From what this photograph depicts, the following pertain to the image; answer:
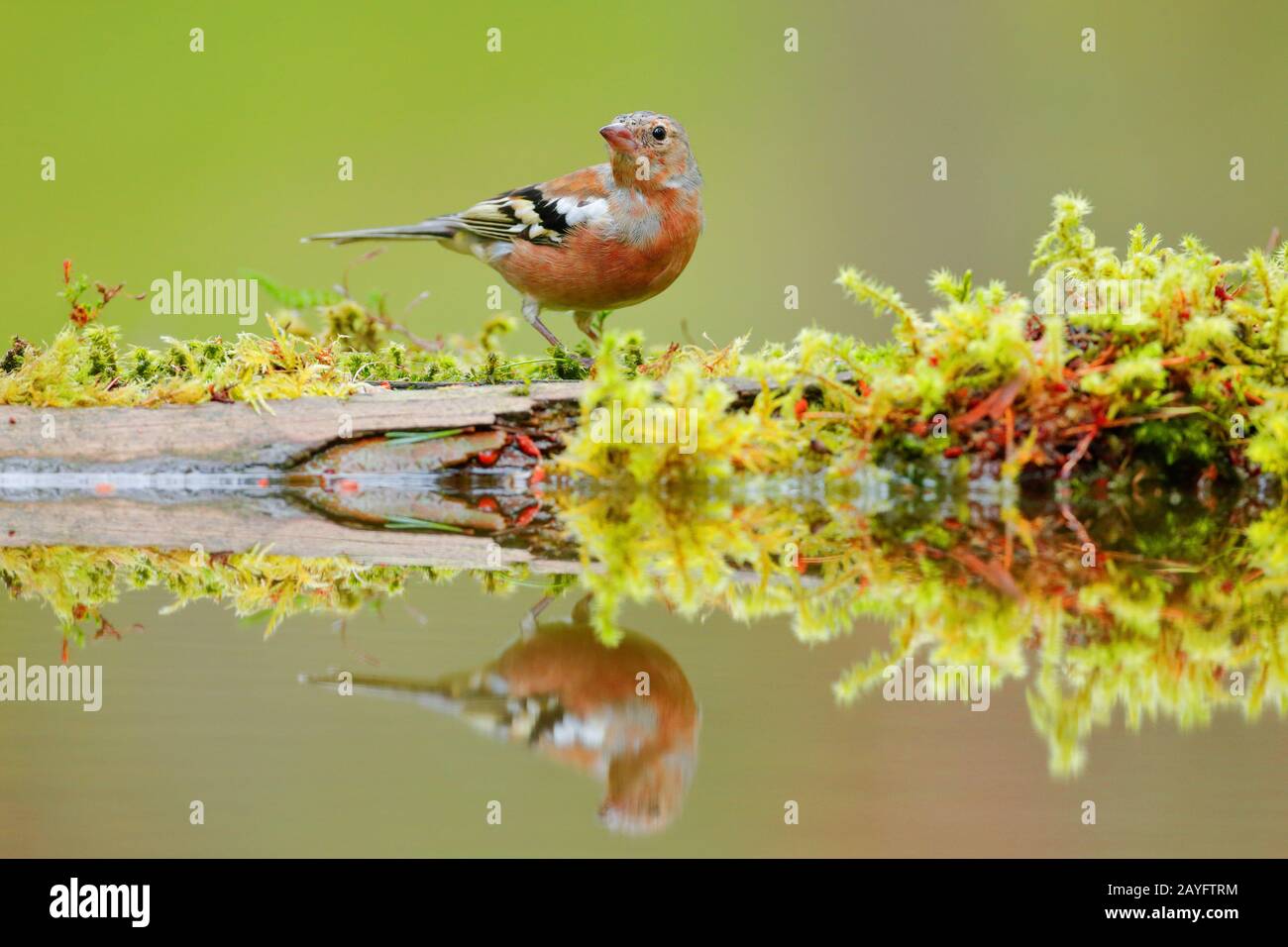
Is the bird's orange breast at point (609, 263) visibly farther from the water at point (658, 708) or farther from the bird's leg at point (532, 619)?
the bird's leg at point (532, 619)

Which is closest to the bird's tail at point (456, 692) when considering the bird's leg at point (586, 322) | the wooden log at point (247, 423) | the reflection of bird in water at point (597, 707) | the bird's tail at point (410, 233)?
the reflection of bird in water at point (597, 707)

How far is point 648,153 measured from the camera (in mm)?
5875

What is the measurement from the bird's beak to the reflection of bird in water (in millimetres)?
3819

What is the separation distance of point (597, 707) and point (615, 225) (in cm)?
411

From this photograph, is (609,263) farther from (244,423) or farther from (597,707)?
(597,707)

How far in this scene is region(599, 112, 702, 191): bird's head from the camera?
5.84m

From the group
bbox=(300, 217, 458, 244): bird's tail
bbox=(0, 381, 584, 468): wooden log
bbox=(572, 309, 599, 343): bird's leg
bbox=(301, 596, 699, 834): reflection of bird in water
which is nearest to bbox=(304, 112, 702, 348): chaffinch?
bbox=(572, 309, 599, 343): bird's leg

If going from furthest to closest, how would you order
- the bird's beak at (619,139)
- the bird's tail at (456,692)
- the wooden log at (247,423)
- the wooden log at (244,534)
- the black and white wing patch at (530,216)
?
the black and white wing patch at (530,216), the bird's beak at (619,139), the wooden log at (247,423), the wooden log at (244,534), the bird's tail at (456,692)

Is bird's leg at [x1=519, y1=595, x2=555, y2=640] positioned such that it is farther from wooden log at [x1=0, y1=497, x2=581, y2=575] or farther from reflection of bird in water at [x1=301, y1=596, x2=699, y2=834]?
wooden log at [x1=0, y1=497, x2=581, y2=575]

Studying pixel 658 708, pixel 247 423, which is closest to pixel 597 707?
pixel 658 708

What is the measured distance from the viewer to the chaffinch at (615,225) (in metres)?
5.79

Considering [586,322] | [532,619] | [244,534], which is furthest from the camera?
[586,322]

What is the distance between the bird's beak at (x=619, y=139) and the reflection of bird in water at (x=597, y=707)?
3819 millimetres

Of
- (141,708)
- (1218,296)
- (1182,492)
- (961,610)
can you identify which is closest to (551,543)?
(961,610)
